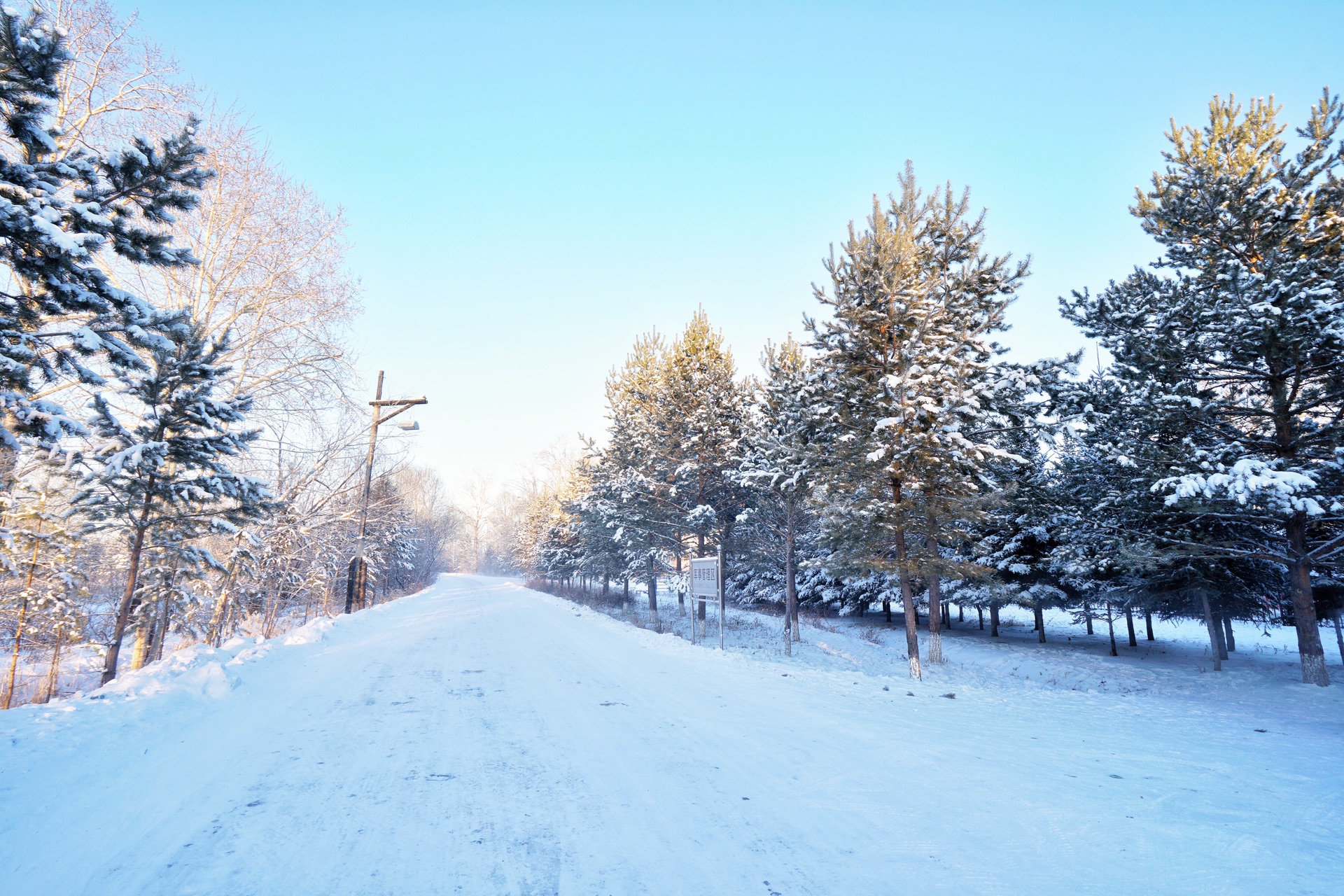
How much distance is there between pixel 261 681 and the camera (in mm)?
7801

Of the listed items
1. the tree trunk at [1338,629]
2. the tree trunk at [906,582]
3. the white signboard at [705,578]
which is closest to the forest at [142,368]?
the white signboard at [705,578]

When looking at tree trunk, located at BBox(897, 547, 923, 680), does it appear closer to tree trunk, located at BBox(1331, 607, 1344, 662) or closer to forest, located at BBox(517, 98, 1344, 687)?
forest, located at BBox(517, 98, 1344, 687)

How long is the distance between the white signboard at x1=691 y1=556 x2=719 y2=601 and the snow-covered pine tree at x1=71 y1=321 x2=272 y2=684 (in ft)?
31.1

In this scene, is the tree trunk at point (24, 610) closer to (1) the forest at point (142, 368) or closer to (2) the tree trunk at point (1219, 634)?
(1) the forest at point (142, 368)

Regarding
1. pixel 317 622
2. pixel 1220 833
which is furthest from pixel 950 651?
pixel 317 622

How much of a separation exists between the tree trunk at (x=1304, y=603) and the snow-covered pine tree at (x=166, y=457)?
21384 mm

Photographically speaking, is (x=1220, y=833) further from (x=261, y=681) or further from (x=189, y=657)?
(x=189, y=657)

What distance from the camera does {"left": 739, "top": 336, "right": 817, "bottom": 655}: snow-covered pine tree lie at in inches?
618

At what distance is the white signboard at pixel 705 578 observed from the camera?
13.5 m

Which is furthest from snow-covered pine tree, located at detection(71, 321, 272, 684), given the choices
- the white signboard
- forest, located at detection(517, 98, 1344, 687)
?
forest, located at detection(517, 98, 1344, 687)

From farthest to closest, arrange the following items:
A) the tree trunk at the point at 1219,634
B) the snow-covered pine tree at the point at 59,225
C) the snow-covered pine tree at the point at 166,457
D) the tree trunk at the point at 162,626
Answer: the tree trunk at the point at 1219,634 < the tree trunk at the point at 162,626 < the snow-covered pine tree at the point at 166,457 < the snow-covered pine tree at the point at 59,225

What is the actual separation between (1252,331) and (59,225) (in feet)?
59.5

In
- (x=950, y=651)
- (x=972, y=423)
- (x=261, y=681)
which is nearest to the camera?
(x=261, y=681)

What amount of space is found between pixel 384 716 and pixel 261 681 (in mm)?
3076
